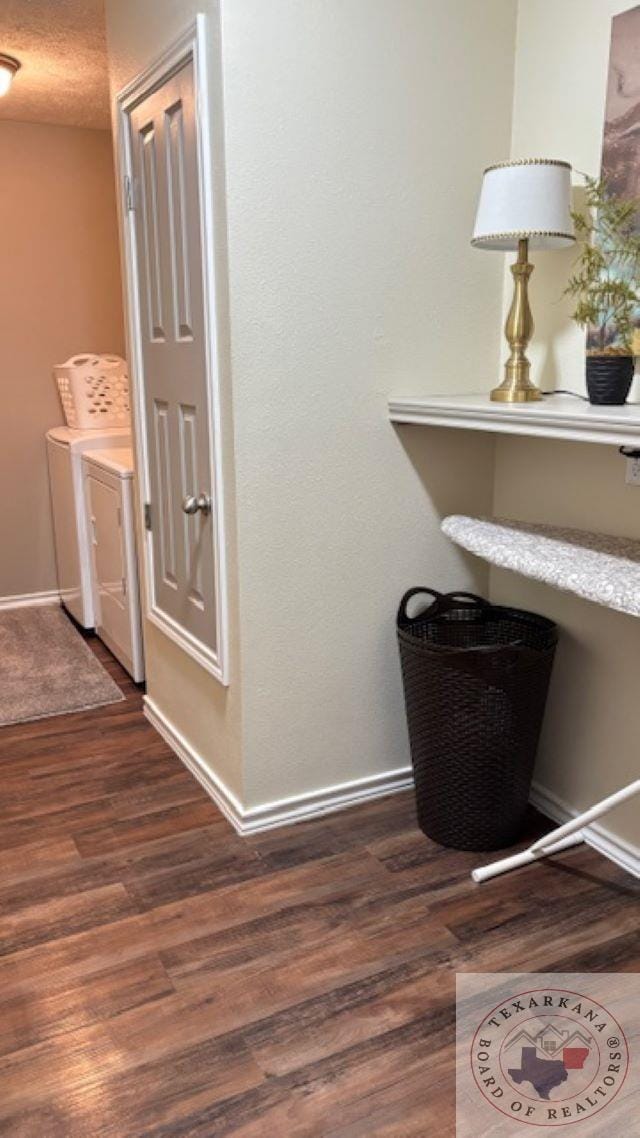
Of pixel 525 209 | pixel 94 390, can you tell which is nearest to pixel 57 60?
pixel 94 390

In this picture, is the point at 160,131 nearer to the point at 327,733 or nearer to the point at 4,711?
the point at 327,733

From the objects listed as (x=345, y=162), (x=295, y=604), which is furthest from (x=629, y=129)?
(x=295, y=604)

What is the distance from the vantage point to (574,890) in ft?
6.82

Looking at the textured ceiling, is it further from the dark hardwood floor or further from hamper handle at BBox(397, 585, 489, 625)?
the dark hardwood floor

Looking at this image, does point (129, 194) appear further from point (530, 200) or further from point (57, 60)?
point (530, 200)

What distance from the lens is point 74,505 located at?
375cm

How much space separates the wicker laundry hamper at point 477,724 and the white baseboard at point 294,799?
213 millimetres

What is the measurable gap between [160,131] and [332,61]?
0.51 metres

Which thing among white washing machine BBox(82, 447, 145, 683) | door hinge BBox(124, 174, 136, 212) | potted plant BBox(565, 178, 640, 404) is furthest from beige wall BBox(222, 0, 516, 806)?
white washing machine BBox(82, 447, 145, 683)

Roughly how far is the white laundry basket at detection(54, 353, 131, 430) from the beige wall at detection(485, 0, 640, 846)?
7.28 ft

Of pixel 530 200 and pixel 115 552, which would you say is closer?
pixel 530 200

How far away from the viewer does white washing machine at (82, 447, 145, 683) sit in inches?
125

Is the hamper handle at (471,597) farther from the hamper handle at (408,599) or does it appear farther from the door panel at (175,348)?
the door panel at (175,348)

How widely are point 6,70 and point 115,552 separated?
5.89ft
